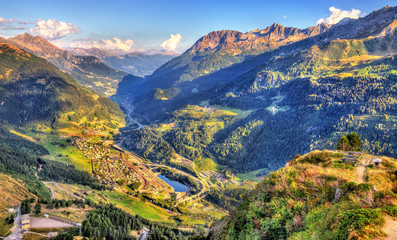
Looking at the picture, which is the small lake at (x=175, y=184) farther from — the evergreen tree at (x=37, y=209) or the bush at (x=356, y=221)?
the bush at (x=356, y=221)

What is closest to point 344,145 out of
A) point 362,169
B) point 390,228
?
point 362,169

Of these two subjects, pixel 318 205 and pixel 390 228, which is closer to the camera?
pixel 390 228

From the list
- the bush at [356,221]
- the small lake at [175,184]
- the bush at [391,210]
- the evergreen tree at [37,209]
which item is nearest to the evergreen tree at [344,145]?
the bush at [391,210]

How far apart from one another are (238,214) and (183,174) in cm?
17373

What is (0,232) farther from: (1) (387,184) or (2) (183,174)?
(2) (183,174)

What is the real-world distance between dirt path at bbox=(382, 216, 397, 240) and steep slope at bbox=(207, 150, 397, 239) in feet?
1.09

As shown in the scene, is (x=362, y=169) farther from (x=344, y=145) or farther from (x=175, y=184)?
(x=175, y=184)

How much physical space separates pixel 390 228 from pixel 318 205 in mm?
6262

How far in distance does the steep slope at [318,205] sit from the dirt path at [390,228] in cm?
33

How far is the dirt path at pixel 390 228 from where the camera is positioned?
16281 mm

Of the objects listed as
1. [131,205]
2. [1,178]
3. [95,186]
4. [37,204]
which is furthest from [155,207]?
[1,178]

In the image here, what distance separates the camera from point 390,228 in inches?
671

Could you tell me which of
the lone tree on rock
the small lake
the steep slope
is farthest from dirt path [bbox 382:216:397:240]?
the small lake

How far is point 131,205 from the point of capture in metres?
136
